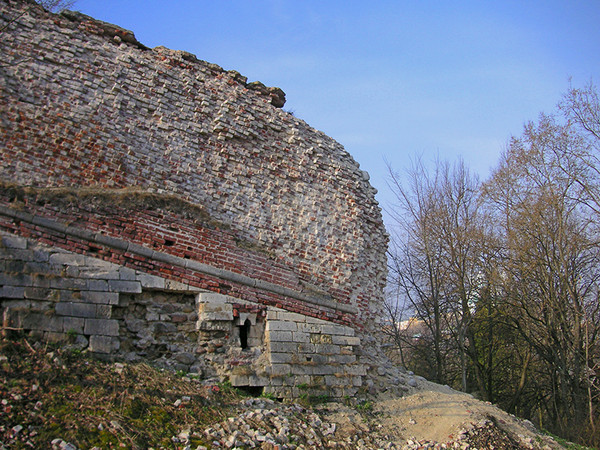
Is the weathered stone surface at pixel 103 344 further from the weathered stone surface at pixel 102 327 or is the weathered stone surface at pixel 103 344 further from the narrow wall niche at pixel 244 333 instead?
the narrow wall niche at pixel 244 333

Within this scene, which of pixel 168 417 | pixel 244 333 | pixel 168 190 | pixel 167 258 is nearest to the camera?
pixel 168 417

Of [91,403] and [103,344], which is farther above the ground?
[103,344]

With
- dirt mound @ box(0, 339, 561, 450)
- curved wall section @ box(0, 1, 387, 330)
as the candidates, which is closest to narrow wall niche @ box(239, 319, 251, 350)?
curved wall section @ box(0, 1, 387, 330)

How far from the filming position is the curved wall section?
299 inches

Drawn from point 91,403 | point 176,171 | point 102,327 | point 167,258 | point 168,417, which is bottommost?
point 168,417

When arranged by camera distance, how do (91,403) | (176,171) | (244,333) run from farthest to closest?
1. (176,171)
2. (244,333)
3. (91,403)

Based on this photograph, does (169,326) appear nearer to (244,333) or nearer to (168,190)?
(244,333)

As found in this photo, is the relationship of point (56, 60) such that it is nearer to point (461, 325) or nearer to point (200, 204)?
point (200, 204)

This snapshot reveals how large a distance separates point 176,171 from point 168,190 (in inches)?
15.5

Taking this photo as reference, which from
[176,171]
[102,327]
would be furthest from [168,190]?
[102,327]

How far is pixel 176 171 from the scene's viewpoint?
8766mm

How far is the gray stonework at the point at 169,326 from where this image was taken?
657 cm

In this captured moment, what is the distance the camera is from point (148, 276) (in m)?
7.47

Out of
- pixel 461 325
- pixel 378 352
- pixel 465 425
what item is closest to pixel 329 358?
pixel 378 352
